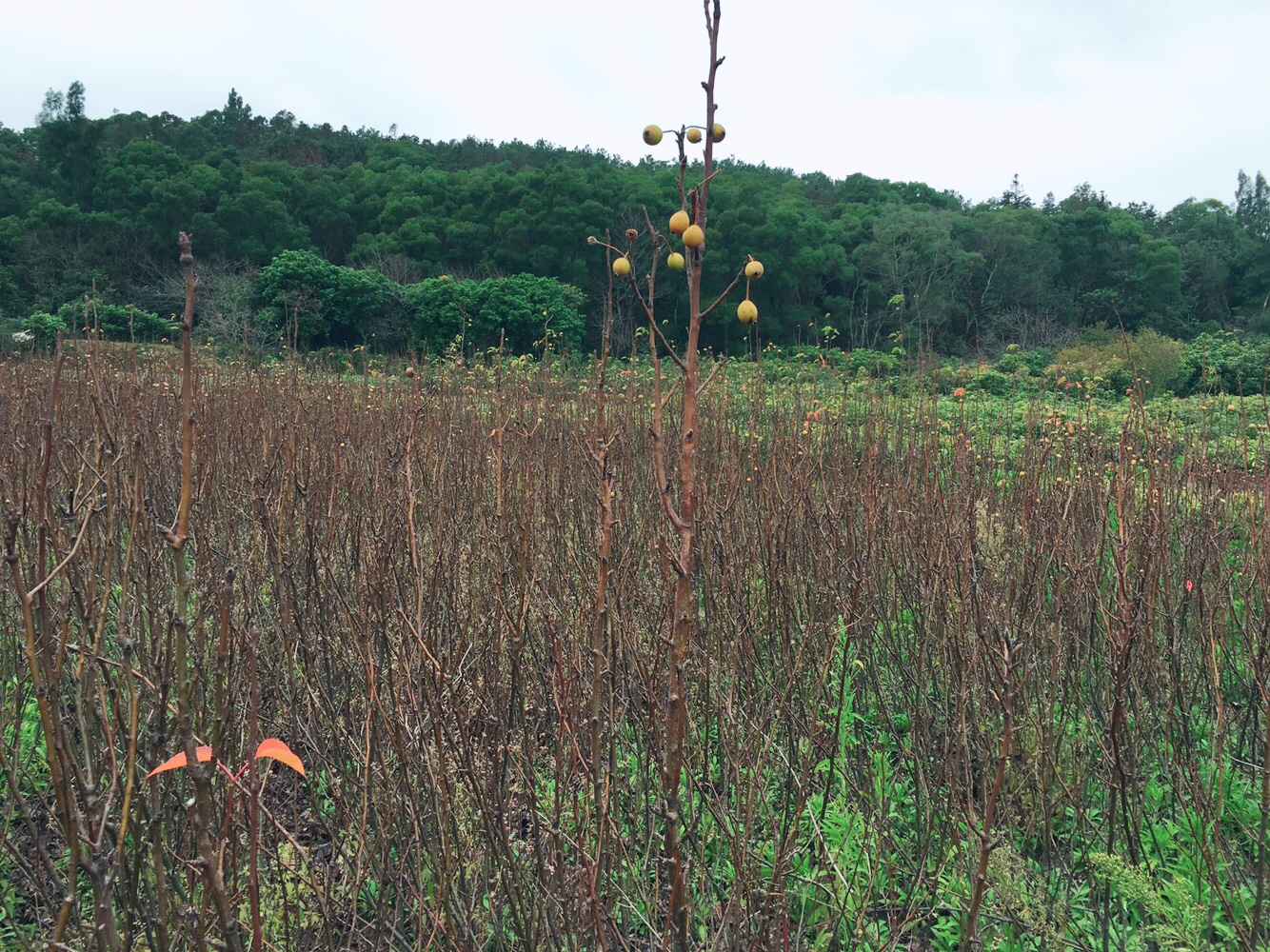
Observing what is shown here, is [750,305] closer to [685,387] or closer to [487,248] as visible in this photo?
[685,387]

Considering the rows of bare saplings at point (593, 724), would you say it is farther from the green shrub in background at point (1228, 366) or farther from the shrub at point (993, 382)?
the green shrub in background at point (1228, 366)

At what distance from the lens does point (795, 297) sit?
88.3ft

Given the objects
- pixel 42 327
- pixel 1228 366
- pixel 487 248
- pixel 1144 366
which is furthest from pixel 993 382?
pixel 487 248

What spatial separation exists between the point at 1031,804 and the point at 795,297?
2593cm

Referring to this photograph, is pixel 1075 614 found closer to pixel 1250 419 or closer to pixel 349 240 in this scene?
pixel 1250 419

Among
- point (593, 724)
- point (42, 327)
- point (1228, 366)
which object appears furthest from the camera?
point (42, 327)

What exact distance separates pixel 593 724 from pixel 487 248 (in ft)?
82.4

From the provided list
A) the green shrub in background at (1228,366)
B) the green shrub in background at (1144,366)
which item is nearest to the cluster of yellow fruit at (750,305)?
the green shrub in background at (1144,366)

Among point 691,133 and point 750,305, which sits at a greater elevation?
point 691,133

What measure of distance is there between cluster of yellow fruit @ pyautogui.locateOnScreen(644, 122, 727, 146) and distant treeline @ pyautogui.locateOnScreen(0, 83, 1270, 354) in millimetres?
16196

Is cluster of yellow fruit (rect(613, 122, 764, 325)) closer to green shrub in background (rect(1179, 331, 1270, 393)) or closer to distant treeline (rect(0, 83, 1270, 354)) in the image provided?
green shrub in background (rect(1179, 331, 1270, 393))

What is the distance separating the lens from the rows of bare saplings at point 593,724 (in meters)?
1.19

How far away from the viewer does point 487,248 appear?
81.4ft

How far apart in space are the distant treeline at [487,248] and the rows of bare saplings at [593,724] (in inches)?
575
